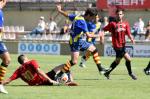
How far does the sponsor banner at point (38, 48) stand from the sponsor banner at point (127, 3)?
6516 millimetres

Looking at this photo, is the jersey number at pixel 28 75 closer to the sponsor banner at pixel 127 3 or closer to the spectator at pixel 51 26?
the spectator at pixel 51 26

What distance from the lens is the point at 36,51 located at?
1502 inches

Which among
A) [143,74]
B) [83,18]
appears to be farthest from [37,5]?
[83,18]

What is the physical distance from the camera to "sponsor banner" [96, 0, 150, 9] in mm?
42534

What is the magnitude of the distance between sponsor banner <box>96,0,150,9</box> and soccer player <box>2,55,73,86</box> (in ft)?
88.9

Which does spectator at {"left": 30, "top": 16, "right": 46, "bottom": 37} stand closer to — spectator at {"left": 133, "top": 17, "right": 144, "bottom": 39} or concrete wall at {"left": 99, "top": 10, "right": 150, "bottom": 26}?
concrete wall at {"left": 99, "top": 10, "right": 150, "bottom": 26}

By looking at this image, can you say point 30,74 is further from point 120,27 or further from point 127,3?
point 127,3

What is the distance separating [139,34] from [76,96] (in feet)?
83.4

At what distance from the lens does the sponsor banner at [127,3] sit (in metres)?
42.5

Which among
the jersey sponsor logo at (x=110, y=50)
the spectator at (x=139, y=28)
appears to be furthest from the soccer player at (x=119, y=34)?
the spectator at (x=139, y=28)

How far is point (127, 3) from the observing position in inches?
1695

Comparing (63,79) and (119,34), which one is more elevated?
(119,34)

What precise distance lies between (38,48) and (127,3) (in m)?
7.86

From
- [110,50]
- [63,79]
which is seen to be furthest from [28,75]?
[110,50]
